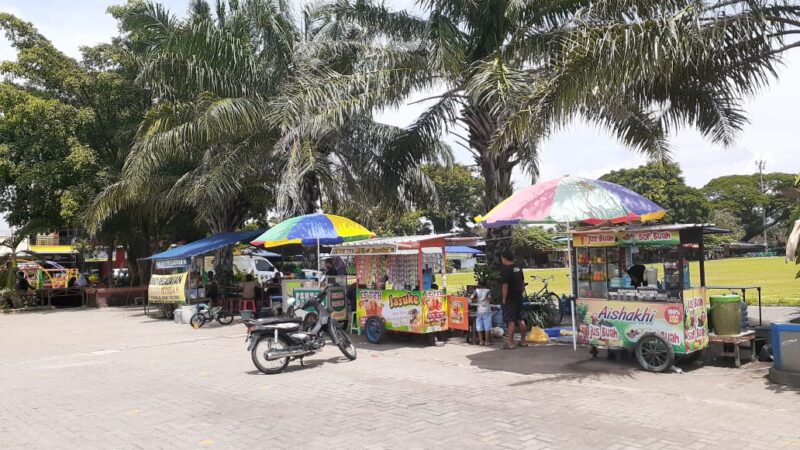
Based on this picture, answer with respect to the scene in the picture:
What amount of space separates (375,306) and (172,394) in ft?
16.0

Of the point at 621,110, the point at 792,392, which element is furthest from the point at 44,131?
the point at 792,392

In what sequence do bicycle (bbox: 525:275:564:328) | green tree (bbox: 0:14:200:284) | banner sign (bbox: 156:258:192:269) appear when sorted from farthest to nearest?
green tree (bbox: 0:14:200:284) < banner sign (bbox: 156:258:192:269) < bicycle (bbox: 525:275:564:328)

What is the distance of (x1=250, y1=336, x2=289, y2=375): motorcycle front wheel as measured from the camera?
28.9 feet

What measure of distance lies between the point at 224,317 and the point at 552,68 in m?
10.6

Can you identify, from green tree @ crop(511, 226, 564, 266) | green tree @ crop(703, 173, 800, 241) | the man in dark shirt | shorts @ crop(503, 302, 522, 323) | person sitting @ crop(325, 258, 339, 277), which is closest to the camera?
the man in dark shirt

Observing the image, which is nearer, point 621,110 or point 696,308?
point 696,308

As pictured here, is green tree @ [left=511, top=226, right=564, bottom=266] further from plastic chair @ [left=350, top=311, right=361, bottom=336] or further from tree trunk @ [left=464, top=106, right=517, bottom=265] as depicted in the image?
plastic chair @ [left=350, top=311, right=361, bottom=336]

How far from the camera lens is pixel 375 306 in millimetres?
11828

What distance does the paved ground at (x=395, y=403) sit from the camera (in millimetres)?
5504

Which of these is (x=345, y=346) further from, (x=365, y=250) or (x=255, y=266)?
(x=255, y=266)

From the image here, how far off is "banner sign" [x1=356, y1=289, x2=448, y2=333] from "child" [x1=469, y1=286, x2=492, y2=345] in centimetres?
71

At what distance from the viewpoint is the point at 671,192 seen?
65.4 m

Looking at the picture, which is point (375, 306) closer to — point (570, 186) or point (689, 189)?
point (570, 186)

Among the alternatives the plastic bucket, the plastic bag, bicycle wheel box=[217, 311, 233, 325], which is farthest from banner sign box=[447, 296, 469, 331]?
bicycle wheel box=[217, 311, 233, 325]
